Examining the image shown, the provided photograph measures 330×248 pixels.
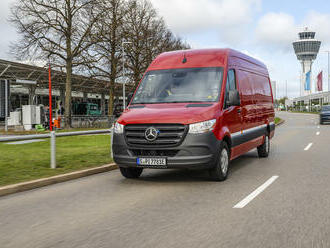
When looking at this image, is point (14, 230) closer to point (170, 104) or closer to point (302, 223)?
point (302, 223)

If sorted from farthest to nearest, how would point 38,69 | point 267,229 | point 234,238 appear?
point 38,69
point 267,229
point 234,238

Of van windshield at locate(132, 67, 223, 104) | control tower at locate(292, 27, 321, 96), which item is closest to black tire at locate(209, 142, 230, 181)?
van windshield at locate(132, 67, 223, 104)

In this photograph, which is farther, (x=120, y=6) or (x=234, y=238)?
(x=120, y=6)

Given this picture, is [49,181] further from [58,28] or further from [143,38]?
[143,38]

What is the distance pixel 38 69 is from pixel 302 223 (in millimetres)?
32202

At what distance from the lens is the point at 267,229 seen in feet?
14.7

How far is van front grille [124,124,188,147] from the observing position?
696 cm

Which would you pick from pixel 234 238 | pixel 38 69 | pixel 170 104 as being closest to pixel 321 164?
pixel 170 104

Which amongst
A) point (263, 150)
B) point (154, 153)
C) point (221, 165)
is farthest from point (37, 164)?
point (263, 150)

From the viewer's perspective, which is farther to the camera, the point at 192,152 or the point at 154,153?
the point at 154,153

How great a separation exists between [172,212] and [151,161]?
1835mm

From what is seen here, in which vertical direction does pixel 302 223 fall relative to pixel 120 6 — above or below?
below

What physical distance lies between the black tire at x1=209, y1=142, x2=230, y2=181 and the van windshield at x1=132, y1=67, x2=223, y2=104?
0.91 m

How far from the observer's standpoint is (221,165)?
24.6 ft
